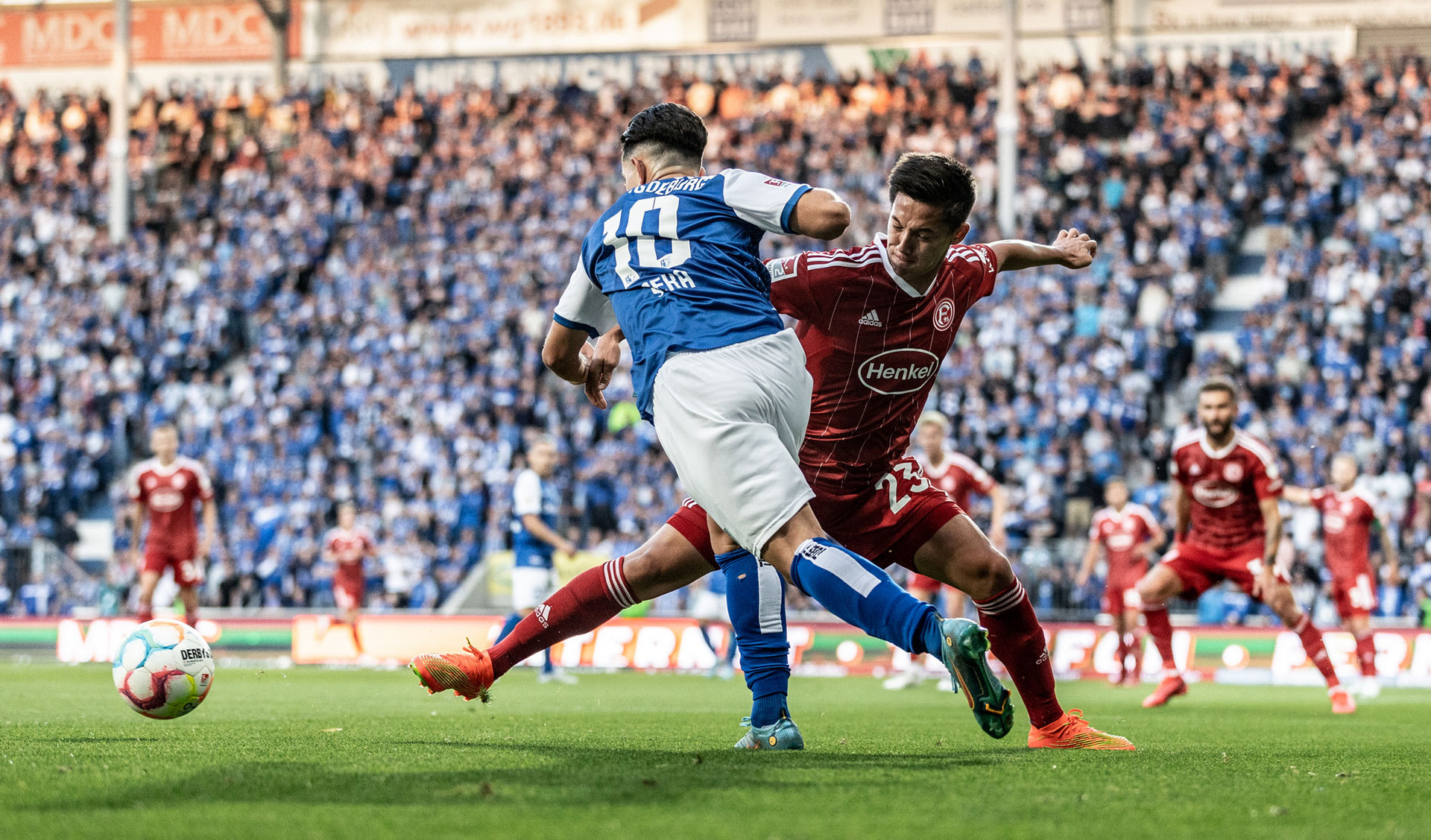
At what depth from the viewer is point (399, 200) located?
84.8 ft

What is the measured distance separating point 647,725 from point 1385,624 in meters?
10.9

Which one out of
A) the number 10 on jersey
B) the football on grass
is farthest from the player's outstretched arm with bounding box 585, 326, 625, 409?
the football on grass

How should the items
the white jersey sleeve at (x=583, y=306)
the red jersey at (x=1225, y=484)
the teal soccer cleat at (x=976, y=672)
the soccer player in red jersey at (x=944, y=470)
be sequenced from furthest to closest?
the soccer player in red jersey at (x=944, y=470)
the red jersey at (x=1225, y=484)
the white jersey sleeve at (x=583, y=306)
the teal soccer cleat at (x=976, y=672)

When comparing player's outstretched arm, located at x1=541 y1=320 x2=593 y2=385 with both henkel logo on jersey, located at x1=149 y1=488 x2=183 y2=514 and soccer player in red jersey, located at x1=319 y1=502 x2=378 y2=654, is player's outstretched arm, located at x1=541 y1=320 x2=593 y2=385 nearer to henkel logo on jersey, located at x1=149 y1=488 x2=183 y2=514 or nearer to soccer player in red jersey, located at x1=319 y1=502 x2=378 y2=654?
henkel logo on jersey, located at x1=149 y1=488 x2=183 y2=514

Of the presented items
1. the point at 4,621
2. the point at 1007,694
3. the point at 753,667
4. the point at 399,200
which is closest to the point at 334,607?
the point at 4,621

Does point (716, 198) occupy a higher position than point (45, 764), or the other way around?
point (716, 198)

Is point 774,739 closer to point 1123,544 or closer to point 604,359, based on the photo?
point 604,359

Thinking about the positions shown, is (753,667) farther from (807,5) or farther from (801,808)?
(807,5)

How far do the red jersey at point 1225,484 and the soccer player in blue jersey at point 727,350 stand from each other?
6.07 metres

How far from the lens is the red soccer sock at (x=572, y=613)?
5820 mm

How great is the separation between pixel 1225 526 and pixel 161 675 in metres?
7.08

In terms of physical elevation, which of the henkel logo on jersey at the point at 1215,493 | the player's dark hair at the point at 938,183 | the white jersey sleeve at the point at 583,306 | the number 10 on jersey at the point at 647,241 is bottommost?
the henkel logo on jersey at the point at 1215,493

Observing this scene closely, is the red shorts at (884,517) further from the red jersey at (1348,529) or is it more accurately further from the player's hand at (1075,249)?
the red jersey at (1348,529)

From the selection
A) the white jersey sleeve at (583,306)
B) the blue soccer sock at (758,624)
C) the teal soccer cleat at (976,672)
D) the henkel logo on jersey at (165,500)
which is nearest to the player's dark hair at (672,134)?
the white jersey sleeve at (583,306)
